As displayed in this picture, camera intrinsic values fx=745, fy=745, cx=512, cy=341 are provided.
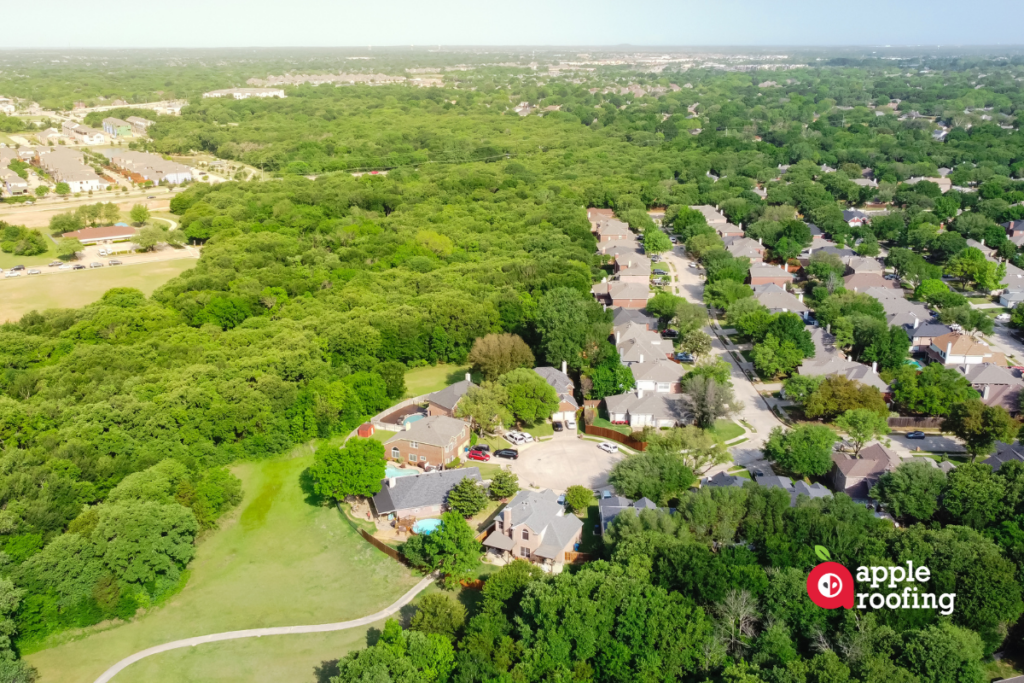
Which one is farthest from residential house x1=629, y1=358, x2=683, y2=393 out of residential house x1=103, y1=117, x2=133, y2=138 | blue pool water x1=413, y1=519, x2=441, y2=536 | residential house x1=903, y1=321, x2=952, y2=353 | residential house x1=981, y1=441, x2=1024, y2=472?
residential house x1=103, y1=117, x2=133, y2=138

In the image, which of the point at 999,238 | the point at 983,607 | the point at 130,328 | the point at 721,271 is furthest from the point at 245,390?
the point at 999,238

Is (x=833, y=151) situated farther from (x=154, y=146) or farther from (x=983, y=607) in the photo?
(x=154, y=146)

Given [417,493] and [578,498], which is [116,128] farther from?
[578,498]

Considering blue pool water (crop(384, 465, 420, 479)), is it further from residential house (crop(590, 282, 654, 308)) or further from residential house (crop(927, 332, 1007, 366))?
residential house (crop(927, 332, 1007, 366))

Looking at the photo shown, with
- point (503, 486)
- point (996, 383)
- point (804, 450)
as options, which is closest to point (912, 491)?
point (804, 450)

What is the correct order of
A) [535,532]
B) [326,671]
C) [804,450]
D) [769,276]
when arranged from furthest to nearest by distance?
[769,276], [804,450], [535,532], [326,671]
